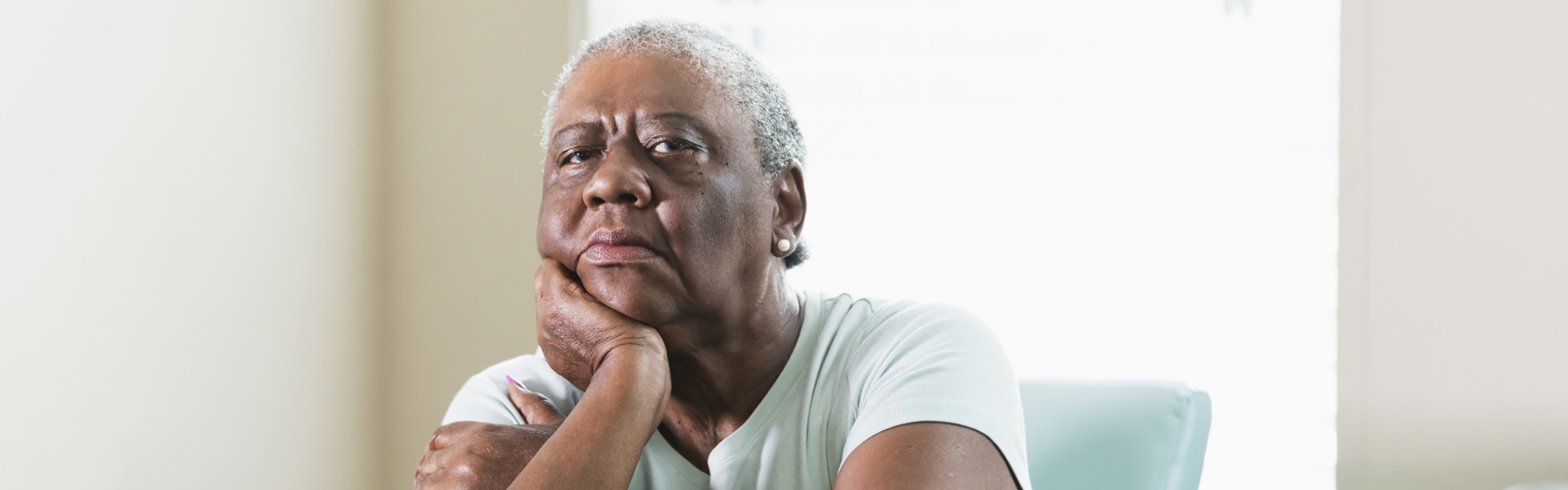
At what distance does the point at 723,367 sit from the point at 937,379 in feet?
1.04

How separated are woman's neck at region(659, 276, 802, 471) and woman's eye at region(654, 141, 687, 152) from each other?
21cm

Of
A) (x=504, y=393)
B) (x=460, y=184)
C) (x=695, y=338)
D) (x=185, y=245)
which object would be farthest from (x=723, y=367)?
(x=460, y=184)

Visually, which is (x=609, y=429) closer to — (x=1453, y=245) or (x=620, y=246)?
(x=620, y=246)

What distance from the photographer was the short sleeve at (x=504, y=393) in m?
1.30

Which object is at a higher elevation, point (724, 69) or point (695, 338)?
point (724, 69)

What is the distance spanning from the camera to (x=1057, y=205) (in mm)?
2244

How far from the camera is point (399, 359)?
2.30 metres

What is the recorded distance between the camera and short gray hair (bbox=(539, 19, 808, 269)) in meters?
1.26

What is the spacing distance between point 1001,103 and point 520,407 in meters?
1.35

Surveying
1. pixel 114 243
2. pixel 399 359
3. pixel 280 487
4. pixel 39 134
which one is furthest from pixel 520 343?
pixel 39 134

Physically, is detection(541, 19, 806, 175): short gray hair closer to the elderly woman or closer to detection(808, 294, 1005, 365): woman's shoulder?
the elderly woman

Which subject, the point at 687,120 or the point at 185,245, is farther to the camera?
the point at 185,245

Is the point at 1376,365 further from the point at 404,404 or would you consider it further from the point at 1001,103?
the point at 404,404

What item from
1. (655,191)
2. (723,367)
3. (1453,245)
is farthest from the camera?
(1453,245)
